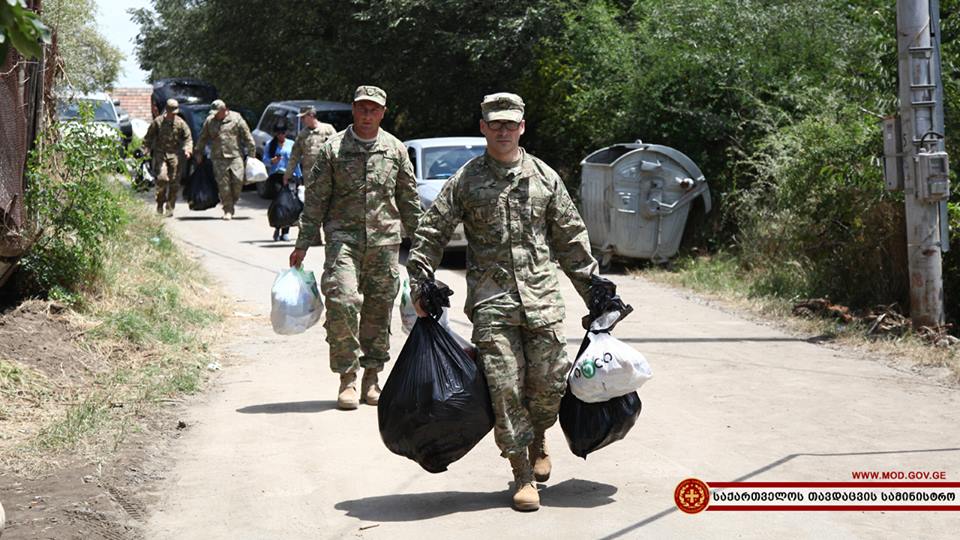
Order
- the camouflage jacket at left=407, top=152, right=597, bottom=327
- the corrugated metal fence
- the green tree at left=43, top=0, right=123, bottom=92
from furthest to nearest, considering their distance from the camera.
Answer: the green tree at left=43, top=0, right=123, bottom=92, the corrugated metal fence, the camouflage jacket at left=407, top=152, right=597, bottom=327

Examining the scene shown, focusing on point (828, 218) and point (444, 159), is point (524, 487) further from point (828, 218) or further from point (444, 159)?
point (444, 159)

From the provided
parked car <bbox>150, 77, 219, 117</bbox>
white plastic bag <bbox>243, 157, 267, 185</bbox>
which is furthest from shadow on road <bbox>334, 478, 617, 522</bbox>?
parked car <bbox>150, 77, 219, 117</bbox>

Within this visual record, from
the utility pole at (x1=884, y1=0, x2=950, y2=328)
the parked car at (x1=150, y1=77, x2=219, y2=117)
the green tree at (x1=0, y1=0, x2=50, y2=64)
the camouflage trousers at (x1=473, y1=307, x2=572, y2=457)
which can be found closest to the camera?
the green tree at (x1=0, y1=0, x2=50, y2=64)

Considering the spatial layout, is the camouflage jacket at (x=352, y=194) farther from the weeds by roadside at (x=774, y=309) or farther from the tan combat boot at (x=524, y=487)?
the weeds by roadside at (x=774, y=309)

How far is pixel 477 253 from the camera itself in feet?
19.5

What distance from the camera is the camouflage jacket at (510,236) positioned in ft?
19.2

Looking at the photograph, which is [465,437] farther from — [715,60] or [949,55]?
[715,60]

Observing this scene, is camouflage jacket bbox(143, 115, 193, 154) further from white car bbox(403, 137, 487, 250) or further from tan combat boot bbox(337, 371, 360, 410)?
tan combat boot bbox(337, 371, 360, 410)

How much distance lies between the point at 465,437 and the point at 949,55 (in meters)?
7.32

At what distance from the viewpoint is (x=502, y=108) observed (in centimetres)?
583

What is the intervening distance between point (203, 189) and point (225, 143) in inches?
28.9

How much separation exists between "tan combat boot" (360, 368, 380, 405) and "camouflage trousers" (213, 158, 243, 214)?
431 inches

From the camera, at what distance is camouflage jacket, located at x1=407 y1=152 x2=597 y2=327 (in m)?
5.84

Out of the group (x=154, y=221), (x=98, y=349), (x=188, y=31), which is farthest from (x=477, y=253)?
(x=188, y=31)
